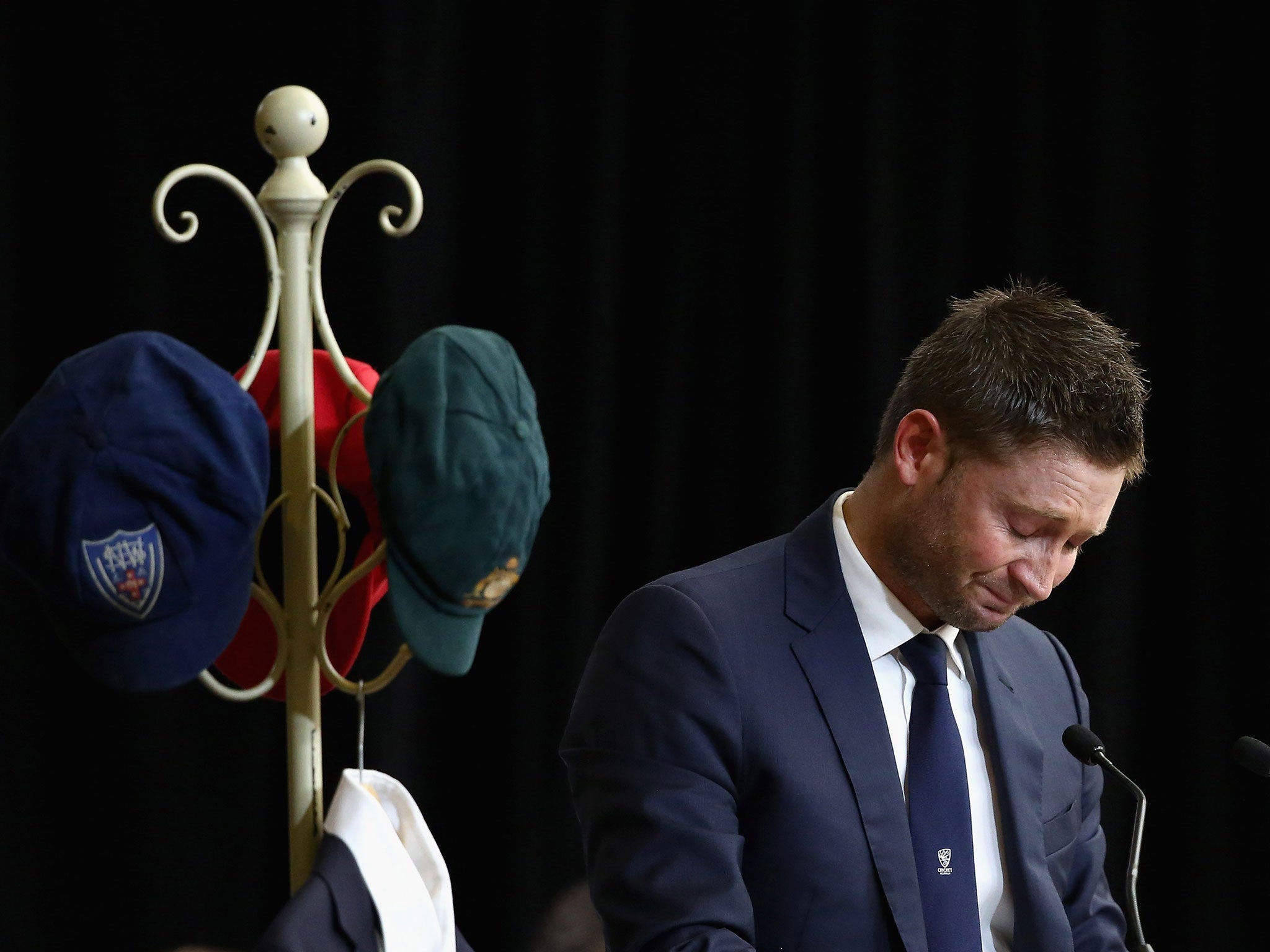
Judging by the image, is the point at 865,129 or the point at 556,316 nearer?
the point at 556,316

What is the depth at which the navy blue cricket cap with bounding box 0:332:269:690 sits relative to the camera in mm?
784

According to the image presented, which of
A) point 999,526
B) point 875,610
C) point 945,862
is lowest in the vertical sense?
point 945,862

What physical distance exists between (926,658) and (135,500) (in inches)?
35.0

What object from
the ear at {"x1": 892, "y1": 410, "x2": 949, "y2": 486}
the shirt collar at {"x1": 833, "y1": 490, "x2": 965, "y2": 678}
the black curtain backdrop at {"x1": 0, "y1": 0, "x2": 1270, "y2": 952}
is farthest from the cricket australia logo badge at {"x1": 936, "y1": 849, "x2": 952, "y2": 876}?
the black curtain backdrop at {"x1": 0, "y1": 0, "x2": 1270, "y2": 952}

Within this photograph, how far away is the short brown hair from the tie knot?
205 mm

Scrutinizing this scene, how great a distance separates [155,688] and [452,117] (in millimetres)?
1512

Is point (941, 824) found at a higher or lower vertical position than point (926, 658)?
lower

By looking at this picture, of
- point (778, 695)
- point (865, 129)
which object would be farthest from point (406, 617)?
point (865, 129)

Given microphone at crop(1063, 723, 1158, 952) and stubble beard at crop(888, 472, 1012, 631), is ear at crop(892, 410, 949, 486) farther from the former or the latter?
microphone at crop(1063, 723, 1158, 952)

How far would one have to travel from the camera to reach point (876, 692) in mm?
1368

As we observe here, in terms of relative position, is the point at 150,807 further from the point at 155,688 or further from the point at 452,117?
the point at 155,688

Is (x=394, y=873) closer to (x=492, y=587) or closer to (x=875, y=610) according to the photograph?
(x=492, y=587)

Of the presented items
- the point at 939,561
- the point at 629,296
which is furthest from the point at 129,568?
the point at 629,296

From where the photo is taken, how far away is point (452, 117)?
216 centimetres
